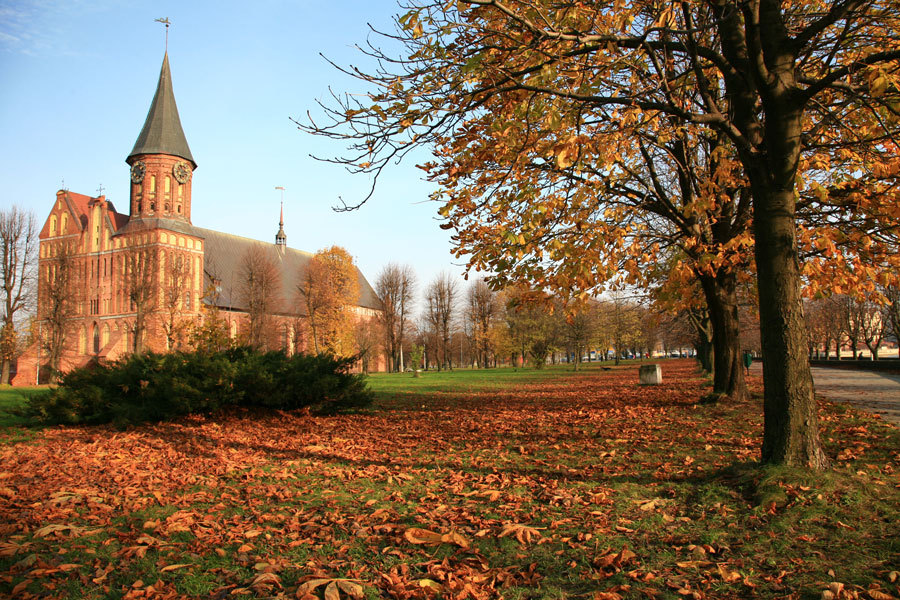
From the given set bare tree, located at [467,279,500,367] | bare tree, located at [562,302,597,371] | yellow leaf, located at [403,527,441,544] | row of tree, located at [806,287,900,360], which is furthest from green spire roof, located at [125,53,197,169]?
yellow leaf, located at [403,527,441,544]

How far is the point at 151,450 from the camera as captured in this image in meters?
7.23

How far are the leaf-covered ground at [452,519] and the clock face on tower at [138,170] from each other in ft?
191

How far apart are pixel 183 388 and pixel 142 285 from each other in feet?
134

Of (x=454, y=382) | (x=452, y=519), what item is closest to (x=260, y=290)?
(x=454, y=382)

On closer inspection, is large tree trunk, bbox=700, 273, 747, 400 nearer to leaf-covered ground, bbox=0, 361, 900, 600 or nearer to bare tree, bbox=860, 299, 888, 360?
leaf-covered ground, bbox=0, 361, 900, 600

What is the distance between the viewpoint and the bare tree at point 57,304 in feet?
125

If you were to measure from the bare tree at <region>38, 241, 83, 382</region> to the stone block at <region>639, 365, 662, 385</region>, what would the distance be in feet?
130

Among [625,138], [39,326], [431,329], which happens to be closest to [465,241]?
[625,138]

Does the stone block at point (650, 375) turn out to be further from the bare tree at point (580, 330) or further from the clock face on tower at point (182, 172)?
the clock face on tower at point (182, 172)

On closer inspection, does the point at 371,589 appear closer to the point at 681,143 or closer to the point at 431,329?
the point at 681,143

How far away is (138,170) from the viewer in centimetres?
5709

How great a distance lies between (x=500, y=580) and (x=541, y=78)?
411 cm

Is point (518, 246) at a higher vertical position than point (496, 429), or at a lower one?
higher

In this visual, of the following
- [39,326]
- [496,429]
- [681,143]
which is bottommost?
[496,429]
